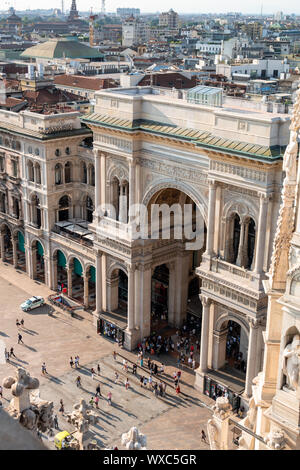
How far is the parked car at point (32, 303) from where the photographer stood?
215 feet

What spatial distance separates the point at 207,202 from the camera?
158ft

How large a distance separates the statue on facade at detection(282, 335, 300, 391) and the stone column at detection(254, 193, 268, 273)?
27.3 meters

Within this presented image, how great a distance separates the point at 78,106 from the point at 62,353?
33.8 m

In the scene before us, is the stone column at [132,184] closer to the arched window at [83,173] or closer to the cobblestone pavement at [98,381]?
the cobblestone pavement at [98,381]

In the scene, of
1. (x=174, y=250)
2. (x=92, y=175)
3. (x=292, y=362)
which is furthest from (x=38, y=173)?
(x=292, y=362)

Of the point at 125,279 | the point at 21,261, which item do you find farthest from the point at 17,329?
the point at 21,261

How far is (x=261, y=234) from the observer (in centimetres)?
4291

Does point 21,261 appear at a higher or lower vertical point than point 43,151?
lower

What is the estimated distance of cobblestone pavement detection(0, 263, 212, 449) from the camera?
46219 mm

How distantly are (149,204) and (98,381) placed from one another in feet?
53.3

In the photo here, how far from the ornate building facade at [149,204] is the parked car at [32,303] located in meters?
4.17

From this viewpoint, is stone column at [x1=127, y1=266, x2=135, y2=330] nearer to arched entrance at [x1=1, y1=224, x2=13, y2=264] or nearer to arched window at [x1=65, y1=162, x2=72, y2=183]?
arched window at [x1=65, y1=162, x2=72, y2=183]

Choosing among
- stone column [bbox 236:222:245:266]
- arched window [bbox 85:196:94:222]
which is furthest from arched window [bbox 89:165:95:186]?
stone column [bbox 236:222:245:266]

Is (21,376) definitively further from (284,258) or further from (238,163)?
(238,163)
